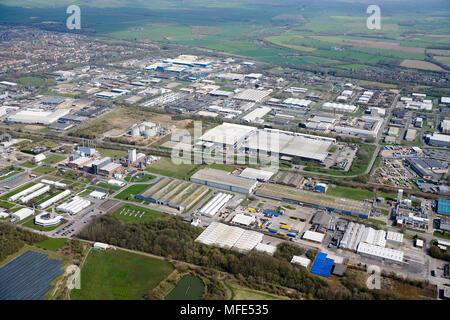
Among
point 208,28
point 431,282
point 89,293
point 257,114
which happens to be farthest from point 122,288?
point 208,28

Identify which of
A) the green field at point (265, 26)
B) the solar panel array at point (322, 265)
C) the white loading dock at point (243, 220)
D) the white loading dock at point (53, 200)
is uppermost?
the green field at point (265, 26)

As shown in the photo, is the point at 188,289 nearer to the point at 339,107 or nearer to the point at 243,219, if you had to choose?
the point at 243,219

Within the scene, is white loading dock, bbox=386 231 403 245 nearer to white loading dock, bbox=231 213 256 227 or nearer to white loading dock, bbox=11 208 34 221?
white loading dock, bbox=231 213 256 227

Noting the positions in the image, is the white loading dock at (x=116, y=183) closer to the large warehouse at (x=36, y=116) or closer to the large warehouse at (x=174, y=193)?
the large warehouse at (x=174, y=193)

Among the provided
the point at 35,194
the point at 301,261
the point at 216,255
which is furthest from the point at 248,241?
the point at 35,194

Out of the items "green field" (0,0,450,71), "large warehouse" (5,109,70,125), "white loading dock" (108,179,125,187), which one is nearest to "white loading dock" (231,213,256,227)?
"white loading dock" (108,179,125,187)

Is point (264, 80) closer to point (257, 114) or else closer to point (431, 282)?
point (257, 114)

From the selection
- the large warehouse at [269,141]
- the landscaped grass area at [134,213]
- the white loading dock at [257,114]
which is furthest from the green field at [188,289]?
the white loading dock at [257,114]

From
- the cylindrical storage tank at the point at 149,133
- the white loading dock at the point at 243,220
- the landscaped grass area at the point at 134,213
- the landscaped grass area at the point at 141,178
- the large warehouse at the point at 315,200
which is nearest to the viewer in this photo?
the white loading dock at the point at 243,220
